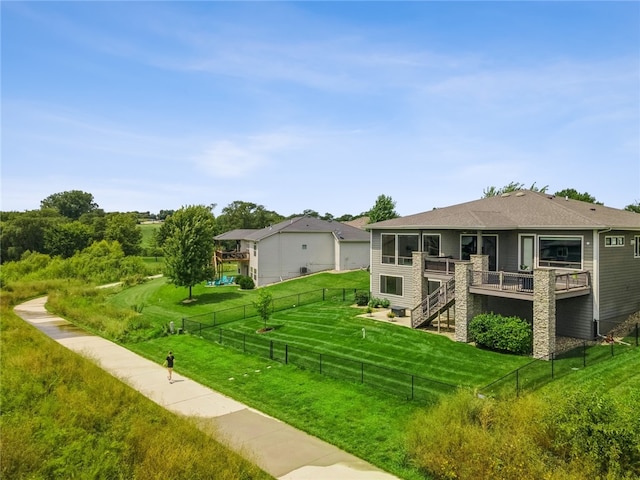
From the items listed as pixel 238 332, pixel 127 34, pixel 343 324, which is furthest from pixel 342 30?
pixel 238 332

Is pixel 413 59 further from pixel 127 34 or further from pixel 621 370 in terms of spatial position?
pixel 621 370

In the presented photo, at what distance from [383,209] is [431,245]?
3420cm

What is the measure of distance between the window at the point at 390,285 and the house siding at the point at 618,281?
1108 centimetres

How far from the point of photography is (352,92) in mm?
25500

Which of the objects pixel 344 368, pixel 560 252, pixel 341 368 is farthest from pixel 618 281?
pixel 341 368

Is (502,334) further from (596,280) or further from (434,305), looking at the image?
(596,280)

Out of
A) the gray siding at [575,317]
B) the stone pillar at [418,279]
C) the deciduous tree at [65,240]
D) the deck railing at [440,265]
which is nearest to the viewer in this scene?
the gray siding at [575,317]

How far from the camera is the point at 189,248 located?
3569 cm

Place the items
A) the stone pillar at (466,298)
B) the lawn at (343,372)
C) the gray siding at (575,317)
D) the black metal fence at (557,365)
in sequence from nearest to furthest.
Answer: the lawn at (343,372) < the black metal fence at (557,365) < the gray siding at (575,317) < the stone pillar at (466,298)

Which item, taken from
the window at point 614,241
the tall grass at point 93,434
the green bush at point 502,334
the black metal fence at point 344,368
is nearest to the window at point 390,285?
the green bush at point 502,334

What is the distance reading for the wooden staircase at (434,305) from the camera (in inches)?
880

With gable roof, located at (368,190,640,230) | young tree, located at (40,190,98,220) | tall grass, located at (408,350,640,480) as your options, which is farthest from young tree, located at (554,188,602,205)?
young tree, located at (40,190,98,220)

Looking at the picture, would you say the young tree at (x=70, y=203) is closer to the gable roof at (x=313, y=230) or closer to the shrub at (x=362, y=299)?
the gable roof at (x=313, y=230)

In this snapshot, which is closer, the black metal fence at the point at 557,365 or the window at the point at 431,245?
the black metal fence at the point at 557,365
